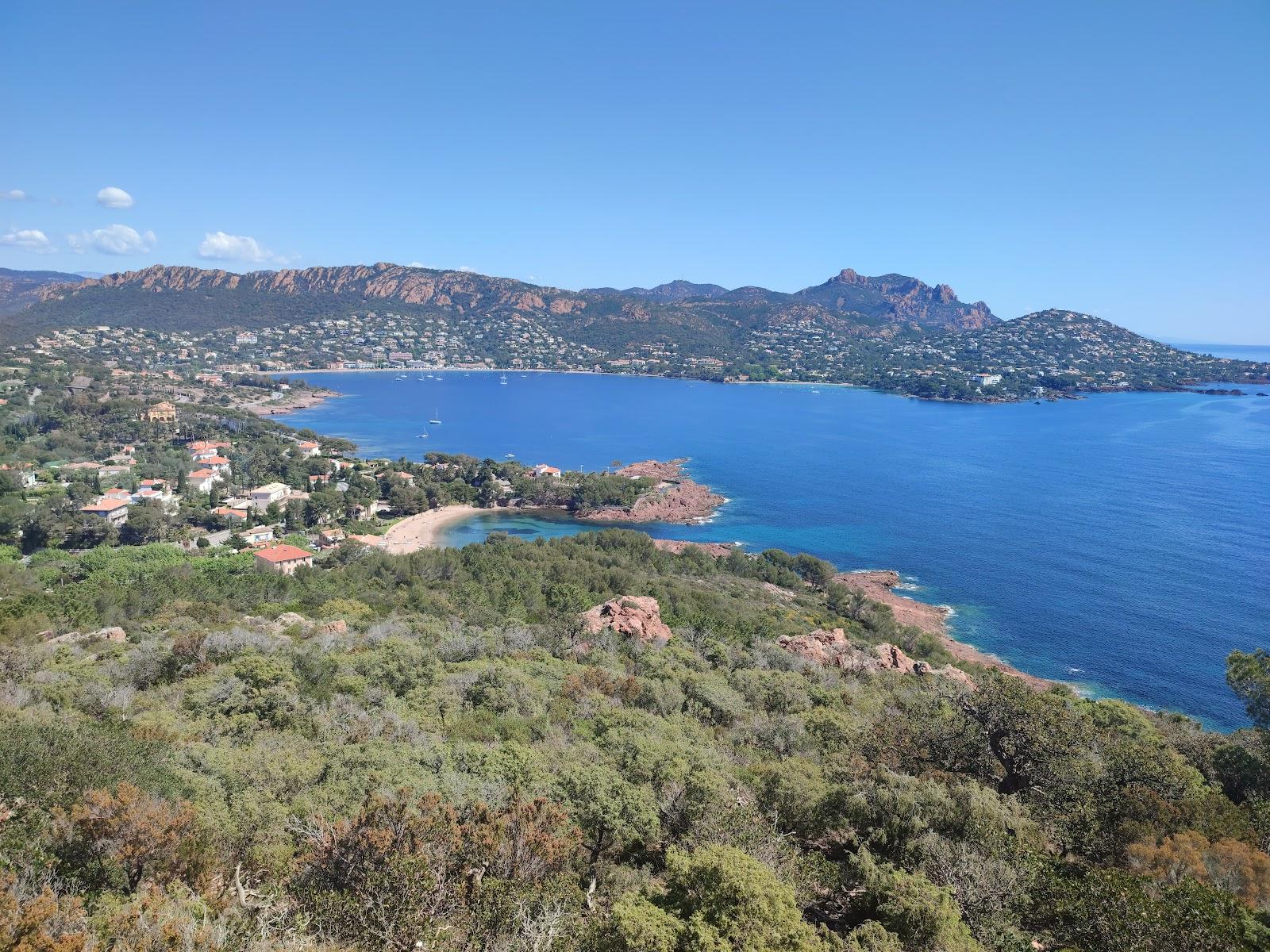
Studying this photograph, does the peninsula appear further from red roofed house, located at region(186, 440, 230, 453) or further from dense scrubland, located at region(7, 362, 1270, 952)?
dense scrubland, located at region(7, 362, 1270, 952)

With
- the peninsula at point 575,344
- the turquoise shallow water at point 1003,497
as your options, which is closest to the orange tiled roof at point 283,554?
the turquoise shallow water at point 1003,497

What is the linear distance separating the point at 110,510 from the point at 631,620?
35.0 m

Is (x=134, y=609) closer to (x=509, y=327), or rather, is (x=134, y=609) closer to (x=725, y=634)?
(x=725, y=634)

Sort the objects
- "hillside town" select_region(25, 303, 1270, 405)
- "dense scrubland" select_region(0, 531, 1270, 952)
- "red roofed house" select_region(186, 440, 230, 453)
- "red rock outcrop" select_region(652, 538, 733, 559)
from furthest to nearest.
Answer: "hillside town" select_region(25, 303, 1270, 405) < "red roofed house" select_region(186, 440, 230, 453) < "red rock outcrop" select_region(652, 538, 733, 559) < "dense scrubland" select_region(0, 531, 1270, 952)

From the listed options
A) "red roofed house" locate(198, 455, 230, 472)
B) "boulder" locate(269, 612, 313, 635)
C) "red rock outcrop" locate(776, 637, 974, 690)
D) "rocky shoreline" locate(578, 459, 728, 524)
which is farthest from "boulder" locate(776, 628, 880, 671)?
"red roofed house" locate(198, 455, 230, 472)

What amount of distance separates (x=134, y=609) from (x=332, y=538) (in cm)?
1808

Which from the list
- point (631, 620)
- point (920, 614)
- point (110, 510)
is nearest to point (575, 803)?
point (631, 620)

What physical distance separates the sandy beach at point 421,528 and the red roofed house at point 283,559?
15.1 ft

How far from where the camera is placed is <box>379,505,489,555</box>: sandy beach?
42094mm

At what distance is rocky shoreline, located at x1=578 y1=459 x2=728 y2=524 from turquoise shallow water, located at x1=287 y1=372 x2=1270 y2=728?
1869mm

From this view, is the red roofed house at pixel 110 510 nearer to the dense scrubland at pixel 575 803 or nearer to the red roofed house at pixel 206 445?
the red roofed house at pixel 206 445

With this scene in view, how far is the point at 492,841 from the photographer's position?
762cm

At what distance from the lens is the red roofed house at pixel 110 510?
39844 millimetres

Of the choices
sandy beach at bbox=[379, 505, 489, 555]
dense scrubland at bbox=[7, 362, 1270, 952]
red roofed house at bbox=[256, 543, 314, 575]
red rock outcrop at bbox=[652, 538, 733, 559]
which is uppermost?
dense scrubland at bbox=[7, 362, 1270, 952]
